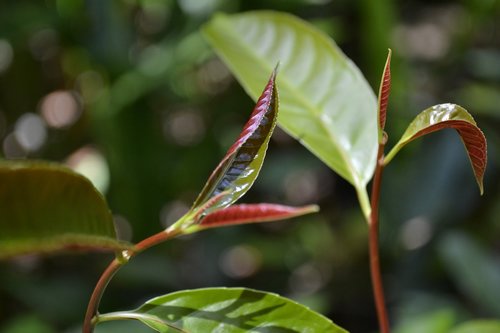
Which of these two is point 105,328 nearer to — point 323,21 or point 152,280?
point 152,280

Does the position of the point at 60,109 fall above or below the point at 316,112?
below

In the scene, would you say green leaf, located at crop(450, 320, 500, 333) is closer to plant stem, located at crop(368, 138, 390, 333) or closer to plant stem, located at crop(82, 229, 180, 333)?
plant stem, located at crop(368, 138, 390, 333)

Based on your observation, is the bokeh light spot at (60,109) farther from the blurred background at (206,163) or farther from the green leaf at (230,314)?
the green leaf at (230,314)

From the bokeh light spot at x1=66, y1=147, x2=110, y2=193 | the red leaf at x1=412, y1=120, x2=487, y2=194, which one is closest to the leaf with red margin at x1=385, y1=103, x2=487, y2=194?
the red leaf at x1=412, y1=120, x2=487, y2=194

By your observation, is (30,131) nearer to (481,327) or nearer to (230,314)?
(481,327)

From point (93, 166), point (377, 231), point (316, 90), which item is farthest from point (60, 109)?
point (377, 231)

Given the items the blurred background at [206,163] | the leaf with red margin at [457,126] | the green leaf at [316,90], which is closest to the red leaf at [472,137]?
the leaf with red margin at [457,126]

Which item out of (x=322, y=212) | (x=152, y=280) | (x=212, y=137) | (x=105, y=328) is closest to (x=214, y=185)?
(x=105, y=328)
